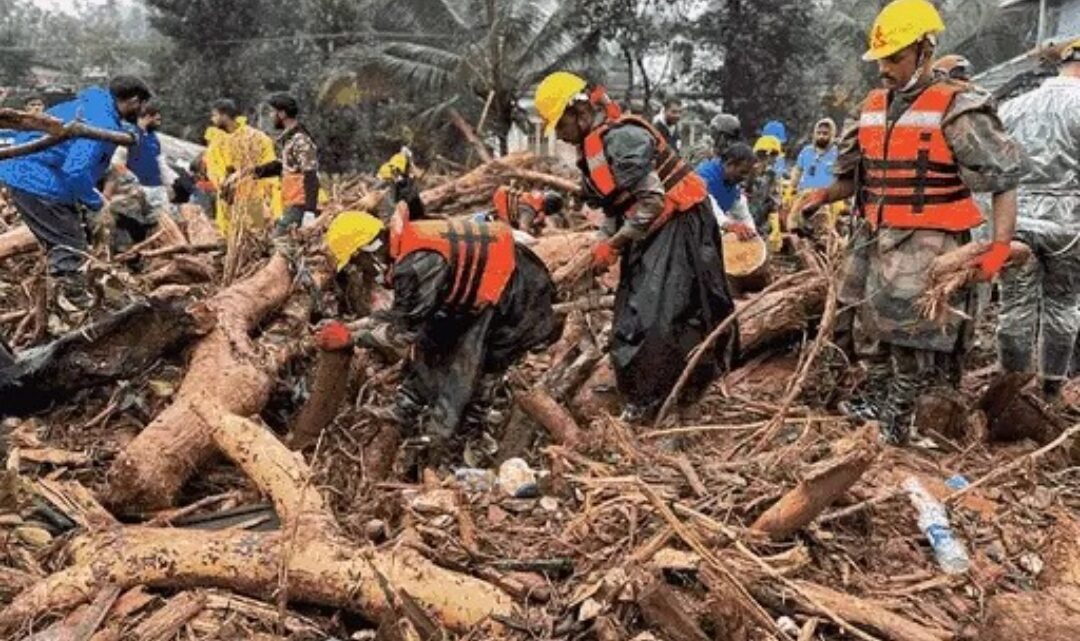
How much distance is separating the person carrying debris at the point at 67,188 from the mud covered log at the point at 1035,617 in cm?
456

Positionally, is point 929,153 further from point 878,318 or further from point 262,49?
point 262,49

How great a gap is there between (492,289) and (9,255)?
4081 mm

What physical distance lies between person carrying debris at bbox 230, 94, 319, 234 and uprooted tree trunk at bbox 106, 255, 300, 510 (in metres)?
1.86

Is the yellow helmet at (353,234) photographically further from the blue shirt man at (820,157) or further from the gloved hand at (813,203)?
the blue shirt man at (820,157)

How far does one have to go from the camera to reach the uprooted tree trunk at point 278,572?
3121 millimetres

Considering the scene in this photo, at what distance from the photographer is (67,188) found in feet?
18.9

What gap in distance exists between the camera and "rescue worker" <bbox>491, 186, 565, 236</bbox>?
7.44 meters

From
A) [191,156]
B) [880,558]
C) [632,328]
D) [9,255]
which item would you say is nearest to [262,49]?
[191,156]

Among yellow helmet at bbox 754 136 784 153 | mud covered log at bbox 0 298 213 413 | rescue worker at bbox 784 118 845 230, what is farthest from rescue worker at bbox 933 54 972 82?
yellow helmet at bbox 754 136 784 153

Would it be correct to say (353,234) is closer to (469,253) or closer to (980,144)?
(469,253)

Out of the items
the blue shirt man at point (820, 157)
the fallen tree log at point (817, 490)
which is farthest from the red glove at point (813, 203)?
the blue shirt man at point (820, 157)

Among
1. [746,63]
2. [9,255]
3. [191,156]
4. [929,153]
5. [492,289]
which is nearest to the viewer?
[929,153]

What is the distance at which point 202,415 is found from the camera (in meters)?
4.14

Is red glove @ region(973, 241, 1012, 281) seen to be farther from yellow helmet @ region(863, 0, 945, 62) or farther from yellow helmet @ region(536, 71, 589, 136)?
yellow helmet @ region(536, 71, 589, 136)
